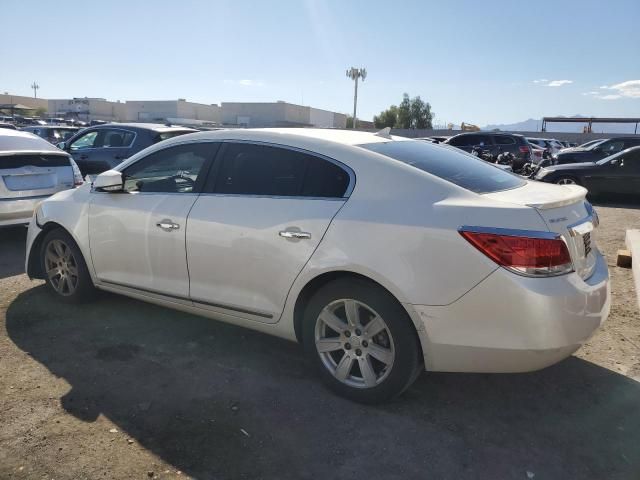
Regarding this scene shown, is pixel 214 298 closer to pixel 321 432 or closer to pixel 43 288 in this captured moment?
pixel 321 432

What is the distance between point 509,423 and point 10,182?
622 centimetres

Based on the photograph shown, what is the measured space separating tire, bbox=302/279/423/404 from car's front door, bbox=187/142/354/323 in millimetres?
282

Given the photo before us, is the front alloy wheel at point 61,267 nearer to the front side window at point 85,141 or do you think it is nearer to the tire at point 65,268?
the tire at point 65,268

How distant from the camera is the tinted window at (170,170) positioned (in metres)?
3.89

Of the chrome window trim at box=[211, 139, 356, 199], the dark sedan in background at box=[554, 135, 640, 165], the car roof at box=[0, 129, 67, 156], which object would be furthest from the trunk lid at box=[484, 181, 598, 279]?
the dark sedan in background at box=[554, 135, 640, 165]

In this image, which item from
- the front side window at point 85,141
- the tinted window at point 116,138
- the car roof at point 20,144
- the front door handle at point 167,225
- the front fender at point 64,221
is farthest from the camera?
the front side window at point 85,141

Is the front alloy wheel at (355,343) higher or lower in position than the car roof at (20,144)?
lower

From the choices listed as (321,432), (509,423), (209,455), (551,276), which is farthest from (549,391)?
(209,455)

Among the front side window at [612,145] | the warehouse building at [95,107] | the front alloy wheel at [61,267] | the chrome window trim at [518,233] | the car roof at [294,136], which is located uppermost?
the warehouse building at [95,107]

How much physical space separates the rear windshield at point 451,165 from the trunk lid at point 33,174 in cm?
509

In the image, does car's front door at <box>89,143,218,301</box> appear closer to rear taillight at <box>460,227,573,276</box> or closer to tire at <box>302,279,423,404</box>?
tire at <box>302,279,423,404</box>

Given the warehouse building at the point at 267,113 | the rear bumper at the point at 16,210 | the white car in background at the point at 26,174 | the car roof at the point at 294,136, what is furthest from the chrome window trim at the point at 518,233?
the warehouse building at the point at 267,113

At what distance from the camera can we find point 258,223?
3348mm

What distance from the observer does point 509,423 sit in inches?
119
